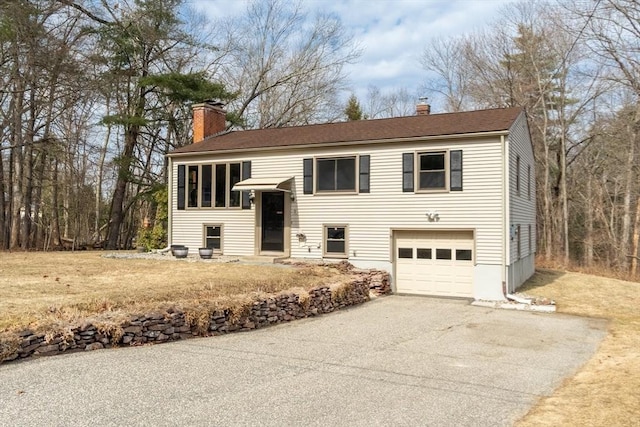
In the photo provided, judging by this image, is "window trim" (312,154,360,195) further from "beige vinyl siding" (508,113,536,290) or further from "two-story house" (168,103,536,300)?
"beige vinyl siding" (508,113,536,290)

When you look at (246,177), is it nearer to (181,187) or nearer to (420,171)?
(181,187)

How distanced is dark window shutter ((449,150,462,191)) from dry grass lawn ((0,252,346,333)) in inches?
170

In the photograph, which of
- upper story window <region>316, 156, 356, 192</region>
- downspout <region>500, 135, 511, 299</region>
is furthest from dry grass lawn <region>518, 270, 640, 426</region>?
upper story window <region>316, 156, 356, 192</region>

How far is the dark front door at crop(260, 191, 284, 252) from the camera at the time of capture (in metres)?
17.0

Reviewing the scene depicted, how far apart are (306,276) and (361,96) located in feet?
91.2

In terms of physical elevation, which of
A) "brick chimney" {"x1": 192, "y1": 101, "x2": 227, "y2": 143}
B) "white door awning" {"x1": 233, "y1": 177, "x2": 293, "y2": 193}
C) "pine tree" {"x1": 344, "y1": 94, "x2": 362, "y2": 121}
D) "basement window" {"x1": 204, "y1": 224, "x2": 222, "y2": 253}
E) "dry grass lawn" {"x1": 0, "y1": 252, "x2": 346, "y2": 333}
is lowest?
"dry grass lawn" {"x1": 0, "y1": 252, "x2": 346, "y2": 333}

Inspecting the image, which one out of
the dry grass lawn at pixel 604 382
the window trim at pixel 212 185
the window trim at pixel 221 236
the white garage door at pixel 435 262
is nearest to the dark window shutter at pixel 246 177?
the window trim at pixel 212 185

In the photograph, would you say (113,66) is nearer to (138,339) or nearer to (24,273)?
(24,273)

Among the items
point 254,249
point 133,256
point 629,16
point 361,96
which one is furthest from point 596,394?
point 361,96

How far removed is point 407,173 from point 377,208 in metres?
1.45

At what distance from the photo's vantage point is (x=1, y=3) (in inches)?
704

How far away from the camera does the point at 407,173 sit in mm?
15281

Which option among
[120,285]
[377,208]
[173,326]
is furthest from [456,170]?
[120,285]

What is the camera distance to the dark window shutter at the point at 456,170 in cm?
1459
